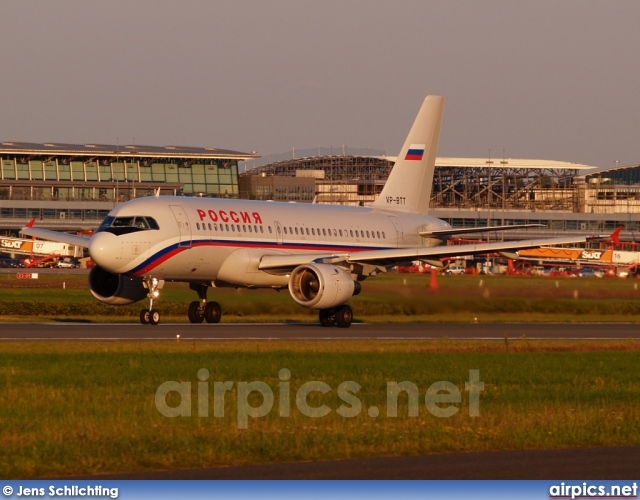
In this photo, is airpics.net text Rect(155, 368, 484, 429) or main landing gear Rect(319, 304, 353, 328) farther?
main landing gear Rect(319, 304, 353, 328)

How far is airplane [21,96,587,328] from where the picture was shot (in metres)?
37.4

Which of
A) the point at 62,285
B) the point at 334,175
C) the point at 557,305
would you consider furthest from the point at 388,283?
the point at 334,175

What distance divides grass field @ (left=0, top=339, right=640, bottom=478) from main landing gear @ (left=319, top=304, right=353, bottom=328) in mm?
10333

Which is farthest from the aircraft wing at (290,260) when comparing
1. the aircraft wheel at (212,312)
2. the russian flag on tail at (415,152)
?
the russian flag on tail at (415,152)

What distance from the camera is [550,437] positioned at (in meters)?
15.5

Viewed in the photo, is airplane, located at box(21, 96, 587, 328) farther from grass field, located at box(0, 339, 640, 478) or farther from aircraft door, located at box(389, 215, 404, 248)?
grass field, located at box(0, 339, 640, 478)

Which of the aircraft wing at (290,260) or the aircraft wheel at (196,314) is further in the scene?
the aircraft wheel at (196,314)

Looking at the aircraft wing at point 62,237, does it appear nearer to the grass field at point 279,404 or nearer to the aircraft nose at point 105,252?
the aircraft nose at point 105,252

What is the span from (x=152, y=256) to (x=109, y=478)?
25.4 meters

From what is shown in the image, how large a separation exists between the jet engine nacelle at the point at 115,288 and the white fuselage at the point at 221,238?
1651 millimetres

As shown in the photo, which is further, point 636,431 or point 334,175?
point 334,175

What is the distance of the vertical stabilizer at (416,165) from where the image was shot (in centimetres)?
5016

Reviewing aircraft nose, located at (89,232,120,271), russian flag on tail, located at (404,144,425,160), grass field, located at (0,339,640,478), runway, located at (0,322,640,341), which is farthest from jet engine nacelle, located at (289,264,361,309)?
russian flag on tail, located at (404,144,425,160)

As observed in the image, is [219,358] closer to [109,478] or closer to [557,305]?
[109,478]
